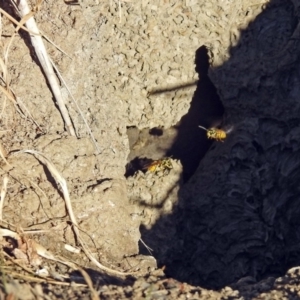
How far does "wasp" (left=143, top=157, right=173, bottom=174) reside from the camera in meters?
2.94

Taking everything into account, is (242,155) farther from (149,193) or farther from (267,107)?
(149,193)

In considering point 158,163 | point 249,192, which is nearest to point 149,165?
point 158,163

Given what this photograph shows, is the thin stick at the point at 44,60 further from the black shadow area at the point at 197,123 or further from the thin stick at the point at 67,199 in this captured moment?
the black shadow area at the point at 197,123

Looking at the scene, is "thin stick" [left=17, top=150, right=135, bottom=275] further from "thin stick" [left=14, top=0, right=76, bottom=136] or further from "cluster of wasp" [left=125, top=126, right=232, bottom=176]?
"cluster of wasp" [left=125, top=126, right=232, bottom=176]

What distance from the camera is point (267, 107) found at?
10.2ft

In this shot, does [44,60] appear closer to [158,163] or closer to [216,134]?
[158,163]

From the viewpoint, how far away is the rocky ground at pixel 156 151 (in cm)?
227

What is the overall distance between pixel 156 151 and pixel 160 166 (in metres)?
0.15

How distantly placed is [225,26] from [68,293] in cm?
151

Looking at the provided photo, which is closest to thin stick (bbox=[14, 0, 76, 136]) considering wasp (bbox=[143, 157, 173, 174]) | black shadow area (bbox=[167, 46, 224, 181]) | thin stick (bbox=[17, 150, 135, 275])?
thin stick (bbox=[17, 150, 135, 275])

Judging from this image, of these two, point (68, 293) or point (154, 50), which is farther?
point (154, 50)

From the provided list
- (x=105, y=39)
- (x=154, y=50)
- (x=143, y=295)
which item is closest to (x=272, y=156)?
(x=154, y=50)

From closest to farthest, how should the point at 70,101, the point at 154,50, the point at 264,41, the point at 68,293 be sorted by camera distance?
the point at 68,293 → the point at 70,101 → the point at 154,50 → the point at 264,41

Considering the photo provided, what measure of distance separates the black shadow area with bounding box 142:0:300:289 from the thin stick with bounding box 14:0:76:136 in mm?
791
